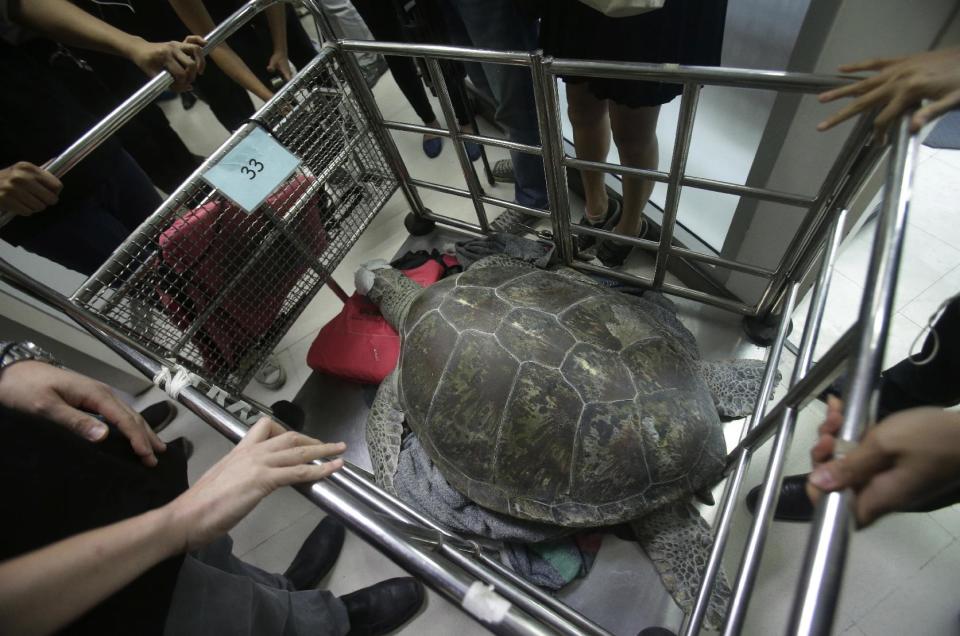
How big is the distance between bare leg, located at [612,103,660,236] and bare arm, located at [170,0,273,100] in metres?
1.25

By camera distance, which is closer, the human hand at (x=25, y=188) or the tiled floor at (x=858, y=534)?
the human hand at (x=25, y=188)

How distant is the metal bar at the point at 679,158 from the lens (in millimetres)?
832

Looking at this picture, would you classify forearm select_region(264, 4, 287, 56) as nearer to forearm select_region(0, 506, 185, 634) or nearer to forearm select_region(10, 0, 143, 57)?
forearm select_region(10, 0, 143, 57)

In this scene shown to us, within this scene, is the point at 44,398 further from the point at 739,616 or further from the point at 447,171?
the point at 447,171

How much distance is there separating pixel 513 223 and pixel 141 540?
4.97 ft

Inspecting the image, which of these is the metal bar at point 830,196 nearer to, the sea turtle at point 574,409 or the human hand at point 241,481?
the sea turtle at point 574,409

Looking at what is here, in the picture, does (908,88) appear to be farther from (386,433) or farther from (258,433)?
(386,433)

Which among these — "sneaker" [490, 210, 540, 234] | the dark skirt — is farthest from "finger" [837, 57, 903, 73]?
"sneaker" [490, 210, 540, 234]

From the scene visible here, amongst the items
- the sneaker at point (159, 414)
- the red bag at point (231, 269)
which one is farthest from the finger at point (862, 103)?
the sneaker at point (159, 414)

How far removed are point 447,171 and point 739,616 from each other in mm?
2022

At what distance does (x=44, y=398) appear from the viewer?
52 cm

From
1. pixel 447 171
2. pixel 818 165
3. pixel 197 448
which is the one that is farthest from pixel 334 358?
pixel 818 165

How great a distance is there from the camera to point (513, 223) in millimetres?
1703

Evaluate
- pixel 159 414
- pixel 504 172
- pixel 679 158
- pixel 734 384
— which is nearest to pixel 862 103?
pixel 679 158
